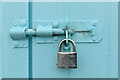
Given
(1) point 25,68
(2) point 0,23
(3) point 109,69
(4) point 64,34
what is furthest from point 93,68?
(2) point 0,23

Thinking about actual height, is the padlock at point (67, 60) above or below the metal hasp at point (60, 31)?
below

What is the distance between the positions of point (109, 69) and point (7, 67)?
19.1 inches

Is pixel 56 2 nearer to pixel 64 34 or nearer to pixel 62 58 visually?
pixel 64 34

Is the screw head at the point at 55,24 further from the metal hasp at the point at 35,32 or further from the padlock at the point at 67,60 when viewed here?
the padlock at the point at 67,60

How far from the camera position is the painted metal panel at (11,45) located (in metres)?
1.00

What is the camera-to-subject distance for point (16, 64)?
100 centimetres

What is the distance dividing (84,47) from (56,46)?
0.43 ft

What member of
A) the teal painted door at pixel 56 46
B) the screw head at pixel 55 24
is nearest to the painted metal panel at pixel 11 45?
the teal painted door at pixel 56 46

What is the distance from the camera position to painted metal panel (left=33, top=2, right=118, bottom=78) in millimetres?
990

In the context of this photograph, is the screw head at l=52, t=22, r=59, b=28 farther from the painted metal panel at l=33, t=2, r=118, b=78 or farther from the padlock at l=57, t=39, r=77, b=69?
the padlock at l=57, t=39, r=77, b=69

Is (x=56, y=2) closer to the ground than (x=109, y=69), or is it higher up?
higher up

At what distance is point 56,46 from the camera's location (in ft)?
3.27

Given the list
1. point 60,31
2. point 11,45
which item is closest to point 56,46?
point 60,31

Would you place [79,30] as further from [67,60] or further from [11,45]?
[11,45]
